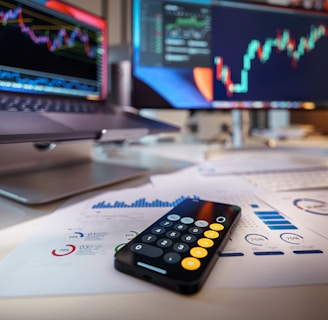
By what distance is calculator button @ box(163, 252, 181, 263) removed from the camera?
19 centimetres

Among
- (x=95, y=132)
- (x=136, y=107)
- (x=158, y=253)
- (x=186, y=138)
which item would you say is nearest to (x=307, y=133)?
(x=186, y=138)

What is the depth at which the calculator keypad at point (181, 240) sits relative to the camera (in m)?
0.19

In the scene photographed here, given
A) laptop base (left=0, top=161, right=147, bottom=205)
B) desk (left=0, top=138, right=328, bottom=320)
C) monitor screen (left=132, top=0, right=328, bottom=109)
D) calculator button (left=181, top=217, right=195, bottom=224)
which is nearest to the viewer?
desk (left=0, top=138, right=328, bottom=320)

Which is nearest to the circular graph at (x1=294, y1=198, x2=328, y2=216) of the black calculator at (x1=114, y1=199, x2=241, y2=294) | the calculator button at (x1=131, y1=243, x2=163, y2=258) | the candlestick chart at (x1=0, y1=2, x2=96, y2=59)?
the black calculator at (x1=114, y1=199, x2=241, y2=294)

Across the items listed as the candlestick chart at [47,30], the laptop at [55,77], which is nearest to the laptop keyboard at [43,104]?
the laptop at [55,77]

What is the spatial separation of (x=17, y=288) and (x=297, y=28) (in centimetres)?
94

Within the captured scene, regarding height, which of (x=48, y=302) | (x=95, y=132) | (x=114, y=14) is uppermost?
(x=114, y=14)

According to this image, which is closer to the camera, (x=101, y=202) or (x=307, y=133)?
(x=101, y=202)

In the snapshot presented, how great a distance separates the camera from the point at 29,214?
0.31m

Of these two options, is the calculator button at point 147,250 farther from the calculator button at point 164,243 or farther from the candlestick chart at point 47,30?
the candlestick chart at point 47,30

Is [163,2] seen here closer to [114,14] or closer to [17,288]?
[114,14]

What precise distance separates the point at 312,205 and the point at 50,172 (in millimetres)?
457

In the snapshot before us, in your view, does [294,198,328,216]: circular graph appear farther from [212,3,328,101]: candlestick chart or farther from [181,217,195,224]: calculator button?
[212,3,328,101]: candlestick chart

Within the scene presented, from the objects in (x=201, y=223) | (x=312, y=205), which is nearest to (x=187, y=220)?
(x=201, y=223)
